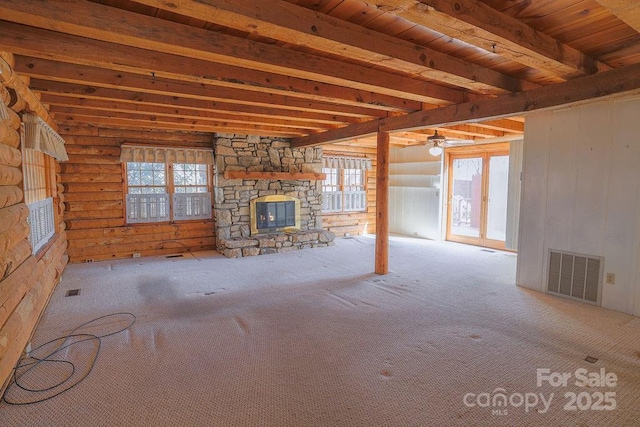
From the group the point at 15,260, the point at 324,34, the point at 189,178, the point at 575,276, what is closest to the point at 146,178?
the point at 189,178

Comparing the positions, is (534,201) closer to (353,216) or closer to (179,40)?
(179,40)

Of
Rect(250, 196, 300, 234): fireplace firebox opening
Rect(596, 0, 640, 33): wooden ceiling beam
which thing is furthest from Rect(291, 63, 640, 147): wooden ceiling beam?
Rect(250, 196, 300, 234): fireplace firebox opening

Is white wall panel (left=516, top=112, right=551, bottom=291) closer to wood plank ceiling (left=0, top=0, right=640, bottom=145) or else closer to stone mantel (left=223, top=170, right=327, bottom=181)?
wood plank ceiling (left=0, top=0, right=640, bottom=145)

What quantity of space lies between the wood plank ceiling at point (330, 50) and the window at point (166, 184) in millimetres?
2003

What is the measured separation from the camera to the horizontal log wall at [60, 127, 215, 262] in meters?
5.84

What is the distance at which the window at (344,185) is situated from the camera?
340 inches

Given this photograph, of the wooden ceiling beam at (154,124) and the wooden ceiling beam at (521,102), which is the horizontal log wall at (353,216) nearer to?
the wooden ceiling beam at (154,124)

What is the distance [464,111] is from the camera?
4008 mm

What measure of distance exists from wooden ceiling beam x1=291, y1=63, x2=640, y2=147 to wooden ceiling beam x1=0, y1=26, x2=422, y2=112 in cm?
110

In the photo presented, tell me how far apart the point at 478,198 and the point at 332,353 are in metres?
6.12

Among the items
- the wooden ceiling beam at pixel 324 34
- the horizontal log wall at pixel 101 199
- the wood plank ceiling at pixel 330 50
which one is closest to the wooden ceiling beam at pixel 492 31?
the wood plank ceiling at pixel 330 50

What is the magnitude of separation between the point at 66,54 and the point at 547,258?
5294 mm

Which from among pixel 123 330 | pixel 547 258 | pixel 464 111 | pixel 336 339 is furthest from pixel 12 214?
Answer: pixel 547 258

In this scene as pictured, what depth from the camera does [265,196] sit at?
23.1 ft
